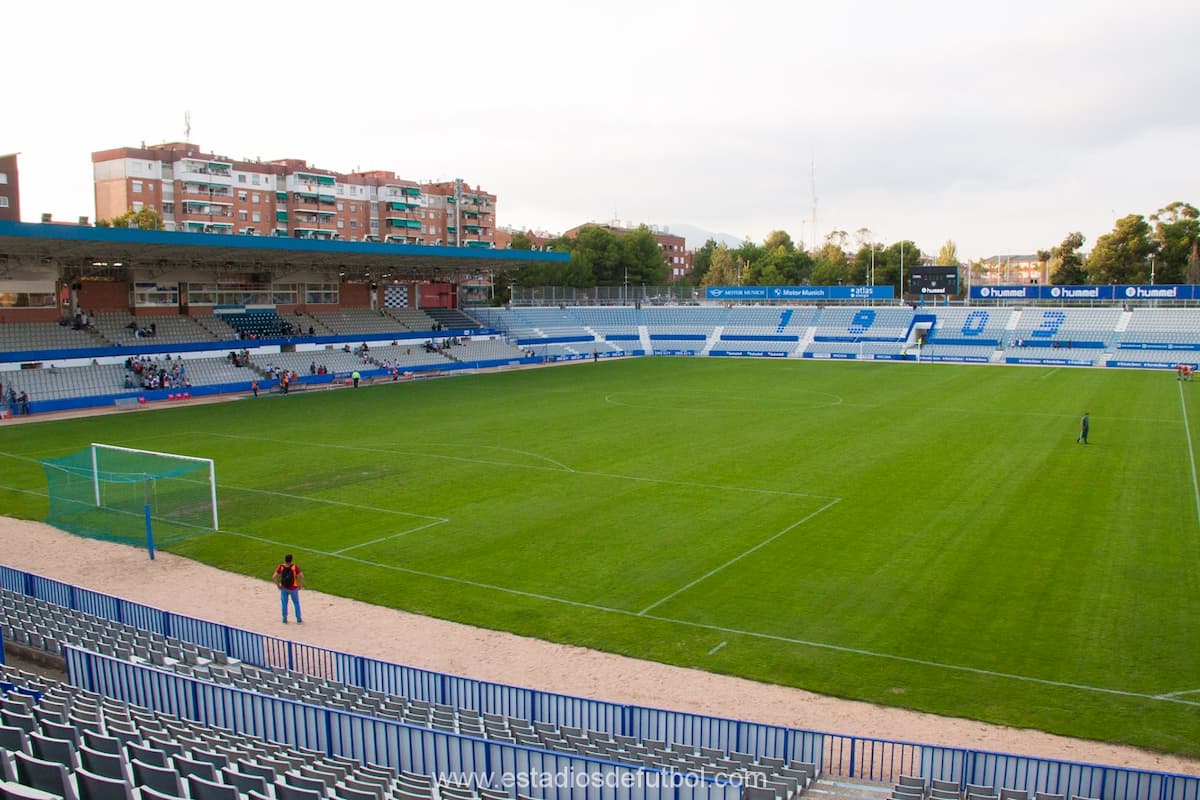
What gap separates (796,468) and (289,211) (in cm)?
9132

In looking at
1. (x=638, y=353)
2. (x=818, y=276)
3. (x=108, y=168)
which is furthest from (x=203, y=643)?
(x=818, y=276)

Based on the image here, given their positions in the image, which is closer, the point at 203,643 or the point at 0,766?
the point at 0,766

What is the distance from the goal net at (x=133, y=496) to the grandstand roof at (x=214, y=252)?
2228 cm

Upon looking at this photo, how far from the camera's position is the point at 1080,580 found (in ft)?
56.0

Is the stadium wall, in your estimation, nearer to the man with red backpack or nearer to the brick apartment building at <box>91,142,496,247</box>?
the man with red backpack

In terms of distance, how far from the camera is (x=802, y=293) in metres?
83.9

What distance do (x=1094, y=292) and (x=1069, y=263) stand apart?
2475 cm

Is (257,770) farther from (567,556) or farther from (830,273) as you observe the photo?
Result: (830,273)

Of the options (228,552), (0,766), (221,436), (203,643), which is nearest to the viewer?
(0,766)

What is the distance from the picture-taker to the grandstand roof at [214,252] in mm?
42500

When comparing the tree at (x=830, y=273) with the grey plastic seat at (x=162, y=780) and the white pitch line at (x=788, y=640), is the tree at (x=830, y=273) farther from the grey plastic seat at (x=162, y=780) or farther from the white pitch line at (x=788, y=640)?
the grey plastic seat at (x=162, y=780)

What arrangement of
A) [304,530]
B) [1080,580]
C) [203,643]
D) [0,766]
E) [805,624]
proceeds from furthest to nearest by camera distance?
1. [304,530]
2. [1080,580]
3. [805,624]
4. [203,643]
5. [0,766]

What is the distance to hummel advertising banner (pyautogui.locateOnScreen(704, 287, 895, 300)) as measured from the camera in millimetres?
80438

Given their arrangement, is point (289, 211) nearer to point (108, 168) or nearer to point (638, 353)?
point (108, 168)
